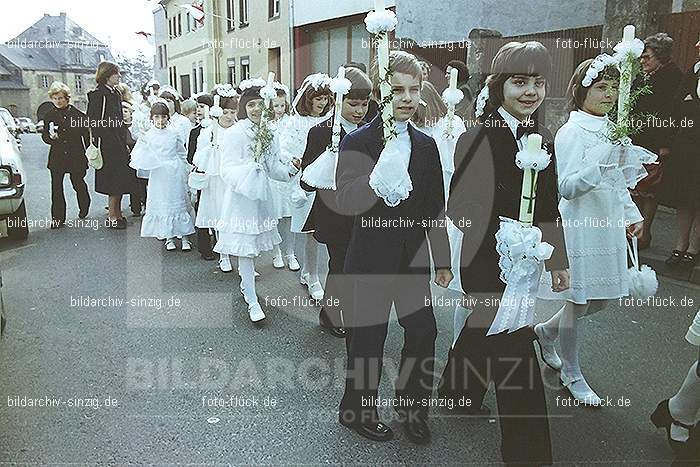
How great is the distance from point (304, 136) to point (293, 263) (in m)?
1.55

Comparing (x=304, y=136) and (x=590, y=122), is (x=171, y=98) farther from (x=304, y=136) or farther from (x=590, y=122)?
(x=590, y=122)

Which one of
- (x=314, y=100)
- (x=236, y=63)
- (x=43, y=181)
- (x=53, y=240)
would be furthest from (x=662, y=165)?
(x=236, y=63)

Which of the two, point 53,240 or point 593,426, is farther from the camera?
point 53,240

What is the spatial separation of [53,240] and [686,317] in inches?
283

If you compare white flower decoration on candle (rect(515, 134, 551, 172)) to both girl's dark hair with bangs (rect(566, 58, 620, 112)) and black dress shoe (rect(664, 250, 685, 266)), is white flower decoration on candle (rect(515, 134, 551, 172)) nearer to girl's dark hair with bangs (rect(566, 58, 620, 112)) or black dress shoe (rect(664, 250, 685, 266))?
girl's dark hair with bangs (rect(566, 58, 620, 112))

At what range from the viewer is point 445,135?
5.53 m

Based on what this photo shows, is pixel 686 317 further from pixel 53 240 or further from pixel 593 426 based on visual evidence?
pixel 53 240

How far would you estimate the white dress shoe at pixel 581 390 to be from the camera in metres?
3.62

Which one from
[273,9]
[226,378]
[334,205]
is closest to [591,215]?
[334,205]

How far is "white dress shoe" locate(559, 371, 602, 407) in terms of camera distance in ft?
11.9

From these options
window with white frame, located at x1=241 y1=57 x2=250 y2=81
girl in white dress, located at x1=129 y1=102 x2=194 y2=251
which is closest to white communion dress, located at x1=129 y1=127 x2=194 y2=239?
girl in white dress, located at x1=129 y1=102 x2=194 y2=251

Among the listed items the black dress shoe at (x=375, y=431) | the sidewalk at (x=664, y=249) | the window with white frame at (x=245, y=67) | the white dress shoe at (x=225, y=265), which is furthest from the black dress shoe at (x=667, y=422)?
the window with white frame at (x=245, y=67)

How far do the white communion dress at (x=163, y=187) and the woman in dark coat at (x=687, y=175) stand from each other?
5.37 meters

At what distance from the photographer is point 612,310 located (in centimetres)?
525
